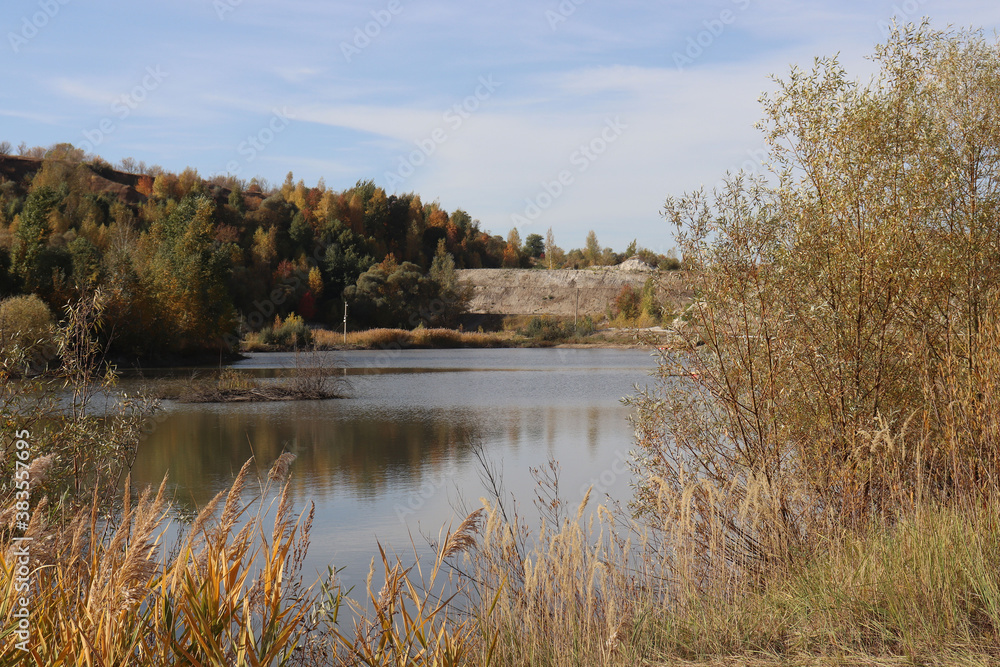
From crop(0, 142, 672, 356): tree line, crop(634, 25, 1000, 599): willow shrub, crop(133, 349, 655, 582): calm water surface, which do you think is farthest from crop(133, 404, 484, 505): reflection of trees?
crop(634, 25, 1000, 599): willow shrub

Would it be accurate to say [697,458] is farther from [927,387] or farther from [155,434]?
[155,434]

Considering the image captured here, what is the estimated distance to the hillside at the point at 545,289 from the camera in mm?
78500

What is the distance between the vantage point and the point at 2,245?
31.5 meters

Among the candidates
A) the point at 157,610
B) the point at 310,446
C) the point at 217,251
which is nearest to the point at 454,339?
the point at 217,251

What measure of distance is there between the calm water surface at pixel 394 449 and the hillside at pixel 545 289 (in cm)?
5305

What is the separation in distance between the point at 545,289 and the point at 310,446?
228 ft

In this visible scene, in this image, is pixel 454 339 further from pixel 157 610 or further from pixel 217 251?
pixel 157 610

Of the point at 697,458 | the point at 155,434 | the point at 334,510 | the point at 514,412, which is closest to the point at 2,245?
the point at 155,434

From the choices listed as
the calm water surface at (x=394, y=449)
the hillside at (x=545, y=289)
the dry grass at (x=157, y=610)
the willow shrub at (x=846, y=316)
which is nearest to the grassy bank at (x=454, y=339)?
the hillside at (x=545, y=289)

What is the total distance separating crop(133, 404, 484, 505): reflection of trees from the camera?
10.5 metres

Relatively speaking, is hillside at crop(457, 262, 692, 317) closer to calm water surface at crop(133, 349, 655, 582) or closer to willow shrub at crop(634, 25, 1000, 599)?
calm water surface at crop(133, 349, 655, 582)

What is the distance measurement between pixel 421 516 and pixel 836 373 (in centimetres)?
471

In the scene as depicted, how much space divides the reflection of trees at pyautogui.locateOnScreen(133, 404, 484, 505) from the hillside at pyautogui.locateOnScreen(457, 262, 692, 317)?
58.7 metres

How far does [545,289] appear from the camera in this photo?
269 feet
